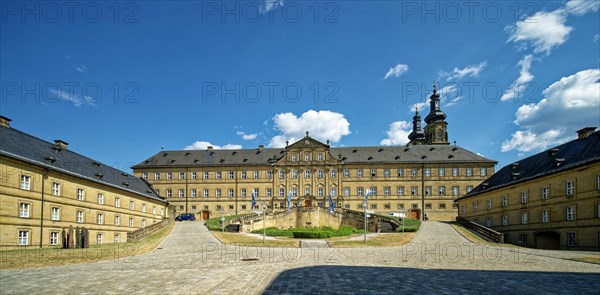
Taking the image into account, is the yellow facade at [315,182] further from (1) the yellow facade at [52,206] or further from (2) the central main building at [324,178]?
(1) the yellow facade at [52,206]

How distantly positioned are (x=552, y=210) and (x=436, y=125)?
49.4m

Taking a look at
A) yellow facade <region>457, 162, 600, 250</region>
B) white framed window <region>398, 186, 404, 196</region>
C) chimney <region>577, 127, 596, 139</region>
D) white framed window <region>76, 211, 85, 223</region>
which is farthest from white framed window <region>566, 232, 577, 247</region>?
white framed window <region>76, 211, 85, 223</region>

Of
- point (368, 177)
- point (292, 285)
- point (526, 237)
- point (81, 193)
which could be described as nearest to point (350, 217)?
point (368, 177)

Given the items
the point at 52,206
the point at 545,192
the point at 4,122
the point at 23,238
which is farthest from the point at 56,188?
the point at 545,192

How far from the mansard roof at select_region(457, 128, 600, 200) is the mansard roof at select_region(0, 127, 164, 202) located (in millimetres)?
42810

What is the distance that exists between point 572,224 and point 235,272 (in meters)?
29.2

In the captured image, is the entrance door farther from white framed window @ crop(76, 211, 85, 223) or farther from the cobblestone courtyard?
the cobblestone courtyard

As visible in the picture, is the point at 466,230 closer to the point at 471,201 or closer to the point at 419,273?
the point at 471,201

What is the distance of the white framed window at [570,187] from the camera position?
29.0m

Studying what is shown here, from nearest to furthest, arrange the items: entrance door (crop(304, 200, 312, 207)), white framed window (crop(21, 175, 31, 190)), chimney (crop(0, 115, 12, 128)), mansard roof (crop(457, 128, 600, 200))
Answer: white framed window (crop(21, 175, 31, 190)) → mansard roof (crop(457, 128, 600, 200)) → chimney (crop(0, 115, 12, 128)) → entrance door (crop(304, 200, 312, 207))

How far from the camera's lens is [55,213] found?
29.1 meters

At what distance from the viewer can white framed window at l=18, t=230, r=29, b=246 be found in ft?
83.0

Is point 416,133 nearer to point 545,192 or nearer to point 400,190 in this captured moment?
point 400,190

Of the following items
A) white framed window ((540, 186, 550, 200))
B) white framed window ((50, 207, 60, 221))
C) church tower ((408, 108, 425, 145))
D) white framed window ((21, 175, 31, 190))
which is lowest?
white framed window ((50, 207, 60, 221))
